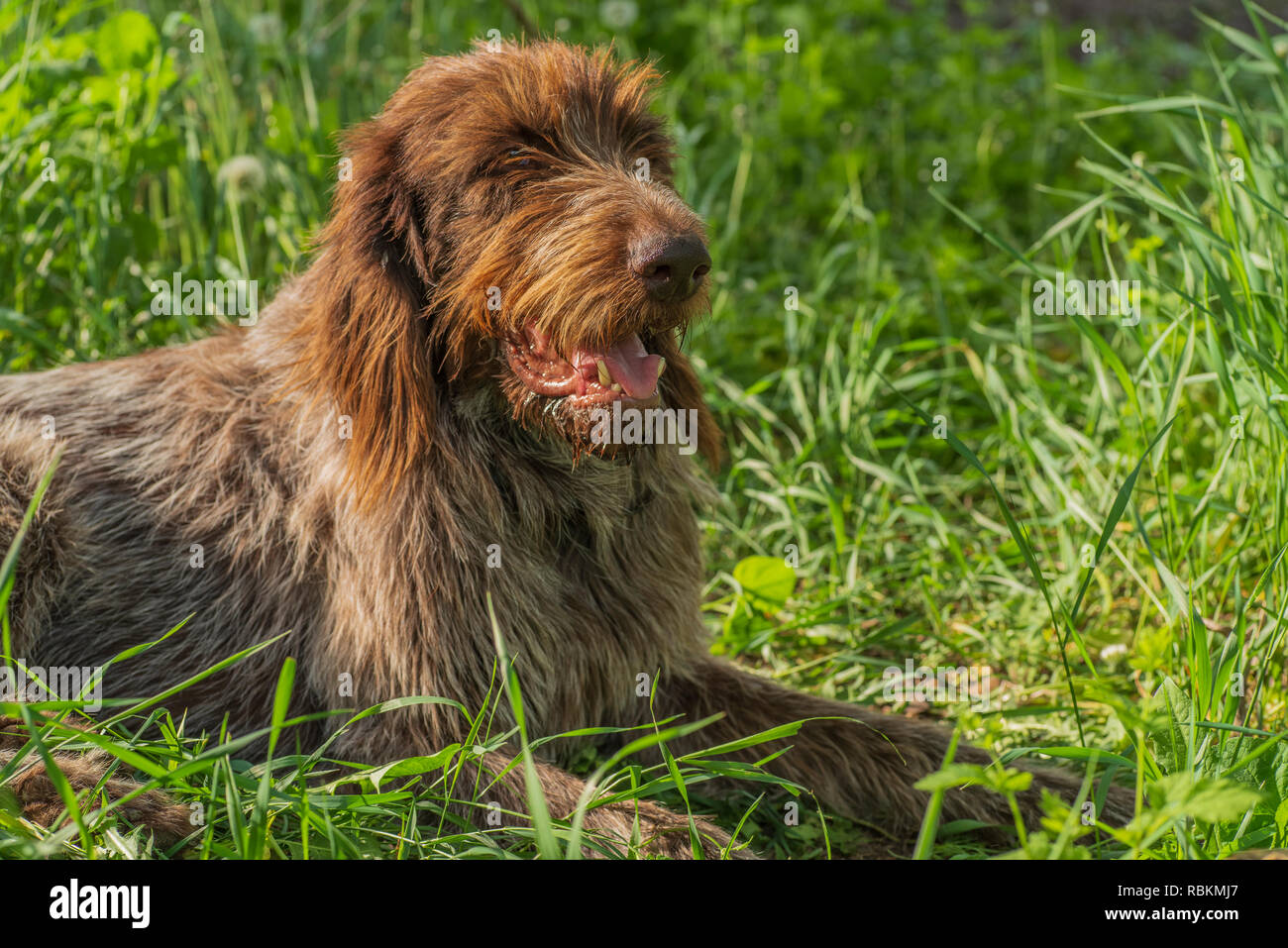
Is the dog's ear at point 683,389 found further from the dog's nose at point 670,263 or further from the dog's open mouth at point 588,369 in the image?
the dog's nose at point 670,263

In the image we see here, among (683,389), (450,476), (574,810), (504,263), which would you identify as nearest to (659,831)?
(574,810)

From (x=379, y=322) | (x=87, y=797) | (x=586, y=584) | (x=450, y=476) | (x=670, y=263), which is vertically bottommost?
(x=87, y=797)

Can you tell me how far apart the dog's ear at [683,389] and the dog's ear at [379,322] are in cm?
59

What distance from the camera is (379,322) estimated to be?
3072 millimetres

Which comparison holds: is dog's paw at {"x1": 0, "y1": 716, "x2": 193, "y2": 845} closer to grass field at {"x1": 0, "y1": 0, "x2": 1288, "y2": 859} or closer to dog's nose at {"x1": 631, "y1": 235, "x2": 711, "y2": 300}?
grass field at {"x1": 0, "y1": 0, "x2": 1288, "y2": 859}

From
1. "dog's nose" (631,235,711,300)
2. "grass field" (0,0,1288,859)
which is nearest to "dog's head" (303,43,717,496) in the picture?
"dog's nose" (631,235,711,300)

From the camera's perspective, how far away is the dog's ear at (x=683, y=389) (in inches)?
129

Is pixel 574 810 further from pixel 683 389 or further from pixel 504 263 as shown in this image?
pixel 504 263

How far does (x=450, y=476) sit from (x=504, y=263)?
1.82ft

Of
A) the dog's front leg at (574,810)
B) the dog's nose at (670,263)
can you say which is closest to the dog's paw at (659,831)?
the dog's front leg at (574,810)

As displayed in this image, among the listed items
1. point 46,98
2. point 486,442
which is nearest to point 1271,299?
point 486,442

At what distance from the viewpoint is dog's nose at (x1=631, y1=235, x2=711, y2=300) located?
110 inches

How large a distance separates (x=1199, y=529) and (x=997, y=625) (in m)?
0.68

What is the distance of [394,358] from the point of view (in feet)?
10.1
